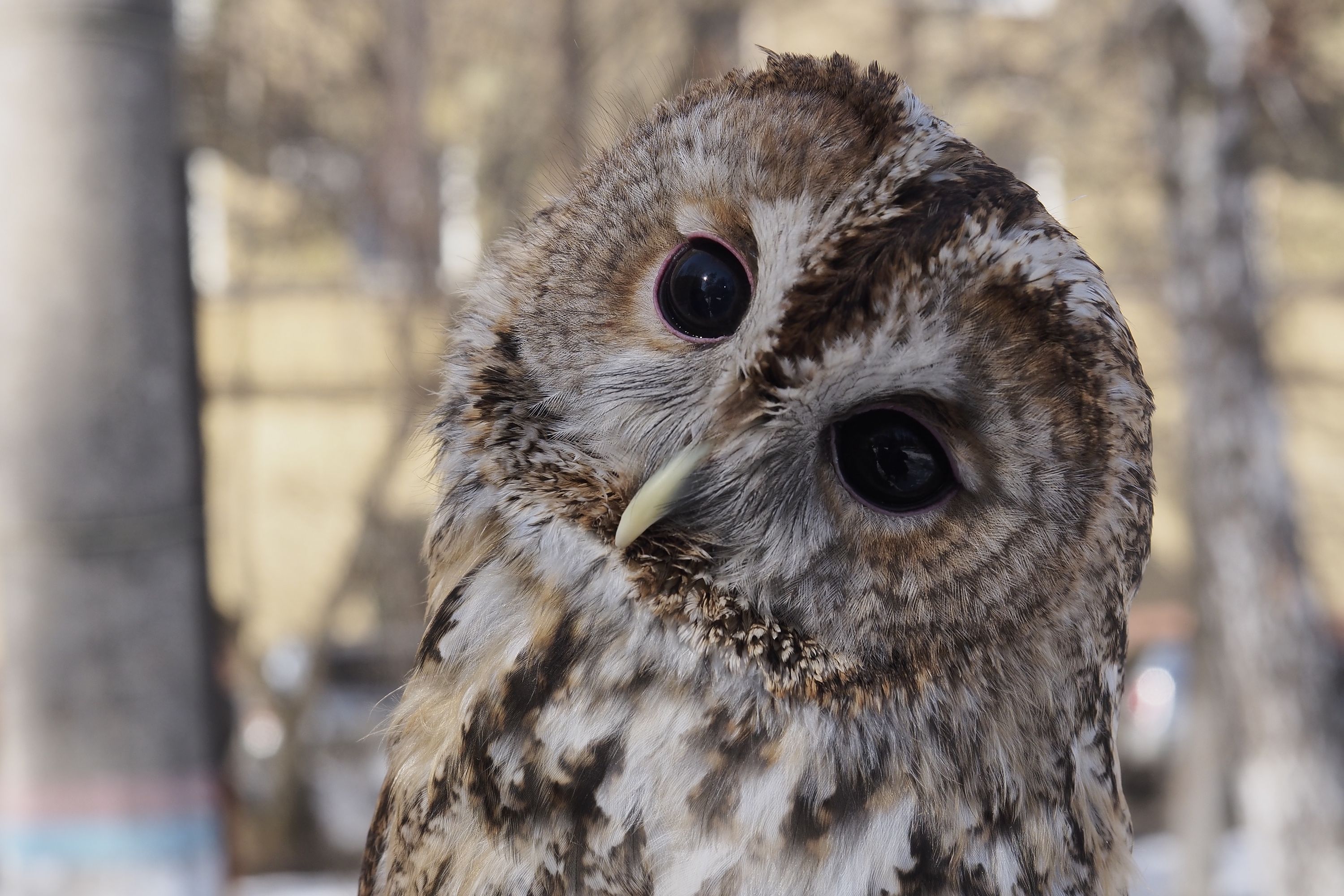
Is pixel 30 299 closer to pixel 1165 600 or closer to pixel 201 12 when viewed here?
pixel 201 12

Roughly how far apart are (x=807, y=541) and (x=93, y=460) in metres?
1.23

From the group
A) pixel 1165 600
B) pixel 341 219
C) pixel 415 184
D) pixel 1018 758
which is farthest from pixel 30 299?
pixel 1165 600

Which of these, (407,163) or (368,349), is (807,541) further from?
(368,349)

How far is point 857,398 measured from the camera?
95 cm

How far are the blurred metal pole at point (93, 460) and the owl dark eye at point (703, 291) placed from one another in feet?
3.43

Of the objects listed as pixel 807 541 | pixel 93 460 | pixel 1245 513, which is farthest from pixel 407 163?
pixel 807 541

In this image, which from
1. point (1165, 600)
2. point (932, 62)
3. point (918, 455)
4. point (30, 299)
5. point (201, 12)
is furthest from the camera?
point (1165, 600)

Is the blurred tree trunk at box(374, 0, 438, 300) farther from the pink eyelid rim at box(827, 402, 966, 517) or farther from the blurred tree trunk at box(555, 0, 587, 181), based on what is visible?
the pink eyelid rim at box(827, 402, 966, 517)

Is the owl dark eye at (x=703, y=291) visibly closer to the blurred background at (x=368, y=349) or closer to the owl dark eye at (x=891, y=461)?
the owl dark eye at (x=891, y=461)

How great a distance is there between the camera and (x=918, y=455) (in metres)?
0.97

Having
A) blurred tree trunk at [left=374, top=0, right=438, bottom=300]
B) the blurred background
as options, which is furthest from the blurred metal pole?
blurred tree trunk at [left=374, top=0, right=438, bottom=300]

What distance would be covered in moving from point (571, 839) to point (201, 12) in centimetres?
780

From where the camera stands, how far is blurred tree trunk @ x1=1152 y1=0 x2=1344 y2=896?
4.91 m

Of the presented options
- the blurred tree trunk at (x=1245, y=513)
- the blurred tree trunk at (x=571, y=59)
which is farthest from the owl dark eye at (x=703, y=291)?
the blurred tree trunk at (x=1245, y=513)
